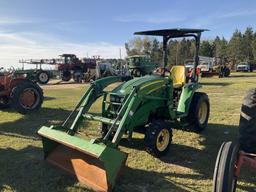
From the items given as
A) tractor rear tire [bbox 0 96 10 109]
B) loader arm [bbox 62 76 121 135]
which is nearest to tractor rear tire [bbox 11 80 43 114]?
tractor rear tire [bbox 0 96 10 109]

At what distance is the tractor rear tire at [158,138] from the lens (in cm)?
546

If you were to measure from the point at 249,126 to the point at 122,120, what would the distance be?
5.73 ft

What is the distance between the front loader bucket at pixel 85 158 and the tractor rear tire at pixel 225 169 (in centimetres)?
135

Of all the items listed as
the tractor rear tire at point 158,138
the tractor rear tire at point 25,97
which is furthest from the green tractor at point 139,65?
the tractor rear tire at point 158,138

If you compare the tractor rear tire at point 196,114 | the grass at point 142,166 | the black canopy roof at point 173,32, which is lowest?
the grass at point 142,166

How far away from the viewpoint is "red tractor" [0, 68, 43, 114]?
977 cm

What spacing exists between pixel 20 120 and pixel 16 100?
0.85 metres

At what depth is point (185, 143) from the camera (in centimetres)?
654

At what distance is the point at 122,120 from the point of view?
5.02 meters

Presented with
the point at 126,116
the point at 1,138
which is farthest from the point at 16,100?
the point at 126,116

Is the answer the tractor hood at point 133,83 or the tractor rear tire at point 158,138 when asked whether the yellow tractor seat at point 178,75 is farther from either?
the tractor rear tire at point 158,138

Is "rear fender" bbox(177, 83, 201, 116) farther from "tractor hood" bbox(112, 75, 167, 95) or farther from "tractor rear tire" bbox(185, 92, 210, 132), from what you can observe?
"tractor hood" bbox(112, 75, 167, 95)

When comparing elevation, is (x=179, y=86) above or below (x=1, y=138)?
above

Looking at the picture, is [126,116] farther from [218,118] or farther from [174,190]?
[218,118]
